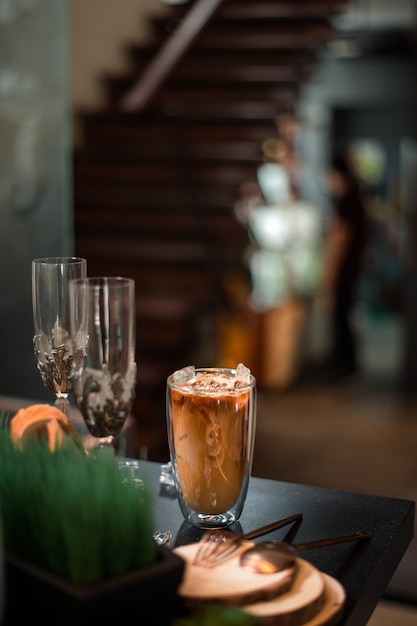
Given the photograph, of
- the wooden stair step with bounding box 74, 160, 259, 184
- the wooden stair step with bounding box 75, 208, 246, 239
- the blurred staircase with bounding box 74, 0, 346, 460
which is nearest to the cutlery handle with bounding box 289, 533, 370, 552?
the blurred staircase with bounding box 74, 0, 346, 460

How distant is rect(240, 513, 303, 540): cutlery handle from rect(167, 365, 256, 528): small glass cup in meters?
0.06

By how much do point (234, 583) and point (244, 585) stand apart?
0.01 m

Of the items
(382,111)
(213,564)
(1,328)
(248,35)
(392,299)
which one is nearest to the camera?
(213,564)

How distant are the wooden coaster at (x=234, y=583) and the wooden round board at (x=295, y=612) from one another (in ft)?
0.03

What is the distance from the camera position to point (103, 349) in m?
1.17

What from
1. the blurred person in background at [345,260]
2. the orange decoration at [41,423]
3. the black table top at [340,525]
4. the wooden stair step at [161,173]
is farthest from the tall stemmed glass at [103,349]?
the blurred person in background at [345,260]

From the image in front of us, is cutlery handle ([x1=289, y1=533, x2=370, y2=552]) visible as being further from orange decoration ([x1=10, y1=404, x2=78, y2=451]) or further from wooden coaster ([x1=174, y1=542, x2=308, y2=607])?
orange decoration ([x1=10, y1=404, x2=78, y2=451])

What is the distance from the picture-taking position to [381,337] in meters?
8.77

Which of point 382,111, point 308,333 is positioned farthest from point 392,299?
point 382,111

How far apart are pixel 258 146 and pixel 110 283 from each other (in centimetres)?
418

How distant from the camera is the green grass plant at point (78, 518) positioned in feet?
2.84

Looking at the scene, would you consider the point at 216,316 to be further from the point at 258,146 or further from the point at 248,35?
the point at 248,35

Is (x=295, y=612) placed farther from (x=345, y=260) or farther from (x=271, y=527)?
(x=345, y=260)

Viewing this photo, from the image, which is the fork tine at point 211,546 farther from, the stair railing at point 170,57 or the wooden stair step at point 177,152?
the stair railing at point 170,57
